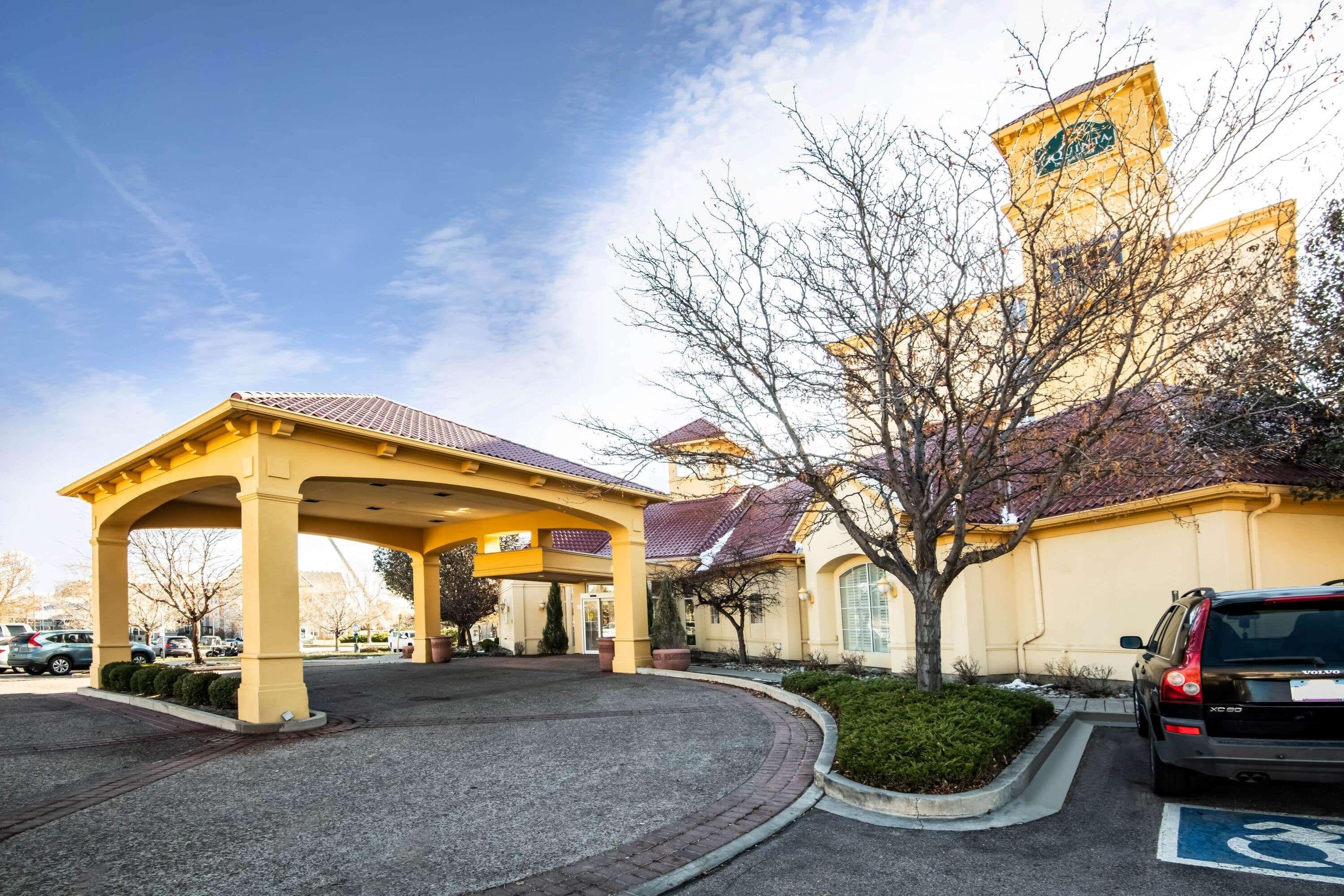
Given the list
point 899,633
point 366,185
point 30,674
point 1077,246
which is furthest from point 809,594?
point 30,674

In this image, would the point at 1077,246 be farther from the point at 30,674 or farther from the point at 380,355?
the point at 30,674

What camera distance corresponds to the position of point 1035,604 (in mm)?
14477

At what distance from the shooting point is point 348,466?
42.0 feet

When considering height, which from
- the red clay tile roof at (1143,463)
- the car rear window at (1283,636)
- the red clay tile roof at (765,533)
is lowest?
the car rear window at (1283,636)

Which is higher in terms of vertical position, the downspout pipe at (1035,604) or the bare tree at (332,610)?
the downspout pipe at (1035,604)

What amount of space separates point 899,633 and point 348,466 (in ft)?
33.8

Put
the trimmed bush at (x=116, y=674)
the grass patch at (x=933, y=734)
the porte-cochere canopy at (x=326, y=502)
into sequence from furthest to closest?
1. the trimmed bush at (x=116, y=674)
2. the porte-cochere canopy at (x=326, y=502)
3. the grass patch at (x=933, y=734)

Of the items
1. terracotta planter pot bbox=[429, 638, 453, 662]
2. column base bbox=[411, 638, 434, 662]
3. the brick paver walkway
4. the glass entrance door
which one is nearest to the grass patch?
the brick paver walkway

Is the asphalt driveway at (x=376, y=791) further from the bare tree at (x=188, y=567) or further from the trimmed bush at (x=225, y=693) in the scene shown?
the bare tree at (x=188, y=567)

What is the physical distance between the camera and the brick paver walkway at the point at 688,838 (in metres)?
4.89

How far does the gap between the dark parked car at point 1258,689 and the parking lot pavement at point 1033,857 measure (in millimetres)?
553

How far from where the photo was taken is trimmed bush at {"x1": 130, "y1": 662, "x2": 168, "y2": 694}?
48.3ft

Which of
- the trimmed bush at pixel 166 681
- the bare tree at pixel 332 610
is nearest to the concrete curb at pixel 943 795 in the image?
the trimmed bush at pixel 166 681

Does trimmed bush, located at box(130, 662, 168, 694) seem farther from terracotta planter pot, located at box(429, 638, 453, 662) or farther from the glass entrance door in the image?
the glass entrance door
